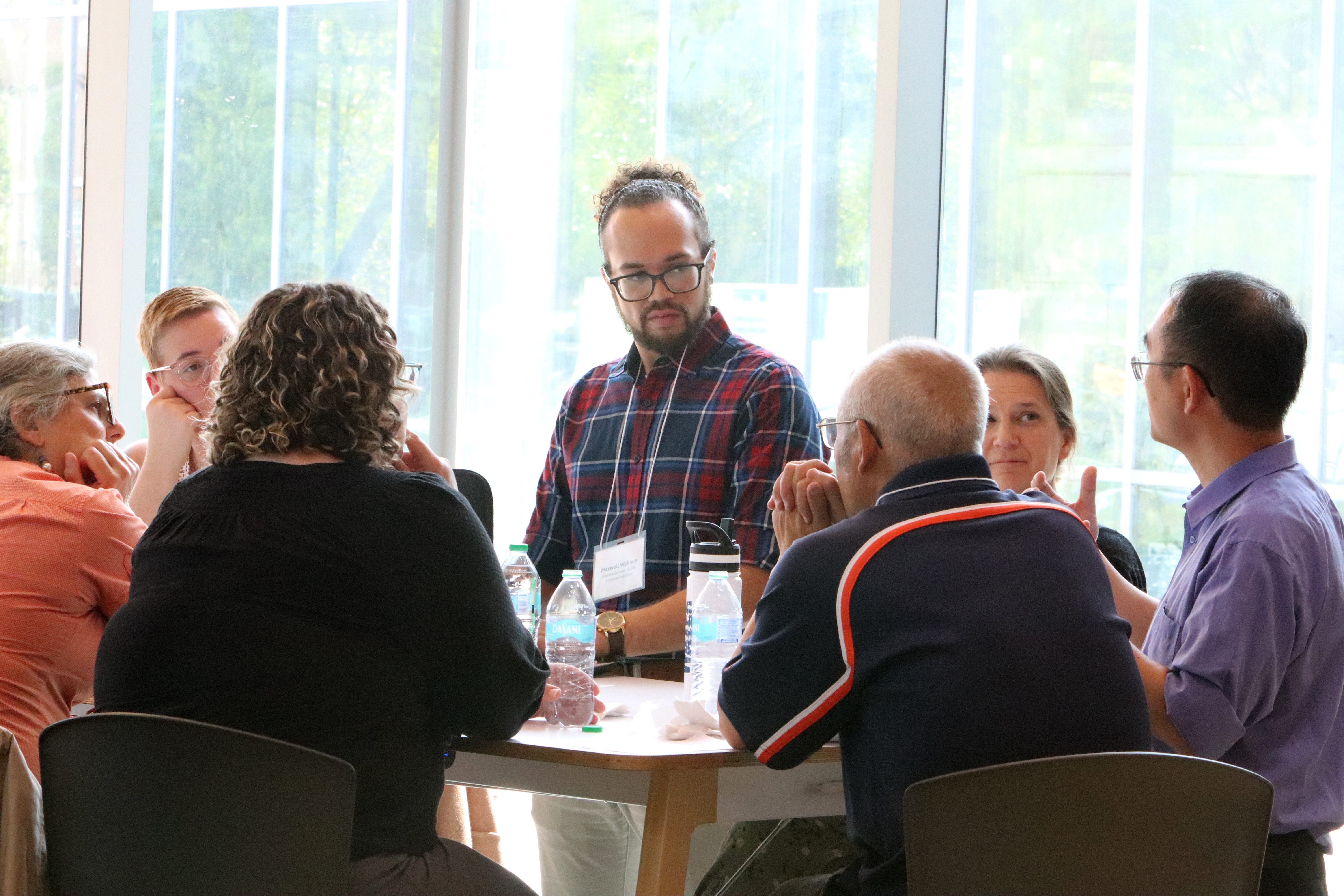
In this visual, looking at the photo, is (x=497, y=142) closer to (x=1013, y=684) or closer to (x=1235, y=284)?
(x=1235, y=284)

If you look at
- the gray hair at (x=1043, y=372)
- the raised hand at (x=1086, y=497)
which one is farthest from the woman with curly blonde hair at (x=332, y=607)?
the gray hair at (x=1043, y=372)

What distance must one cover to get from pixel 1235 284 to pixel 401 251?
3733mm

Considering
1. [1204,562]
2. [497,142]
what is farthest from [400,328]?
[1204,562]

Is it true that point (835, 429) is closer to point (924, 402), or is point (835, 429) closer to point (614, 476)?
point (924, 402)

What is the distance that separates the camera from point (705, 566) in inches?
89.9

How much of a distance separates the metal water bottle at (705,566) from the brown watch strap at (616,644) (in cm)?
15

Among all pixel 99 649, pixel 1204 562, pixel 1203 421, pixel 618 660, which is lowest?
pixel 618 660

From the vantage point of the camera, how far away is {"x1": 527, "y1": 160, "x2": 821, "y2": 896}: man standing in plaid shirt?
2.70 m

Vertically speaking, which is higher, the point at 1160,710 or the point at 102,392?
the point at 102,392

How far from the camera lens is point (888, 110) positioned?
378 centimetres

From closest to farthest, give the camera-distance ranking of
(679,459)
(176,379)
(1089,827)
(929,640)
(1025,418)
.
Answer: (1089,827)
(929,640)
(679,459)
(1025,418)
(176,379)

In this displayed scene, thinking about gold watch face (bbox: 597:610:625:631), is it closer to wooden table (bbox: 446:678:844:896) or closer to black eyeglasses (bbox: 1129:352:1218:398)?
wooden table (bbox: 446:678:844:896)

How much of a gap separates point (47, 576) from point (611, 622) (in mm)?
1014

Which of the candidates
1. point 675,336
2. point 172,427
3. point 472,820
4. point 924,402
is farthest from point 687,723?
point 472,820
